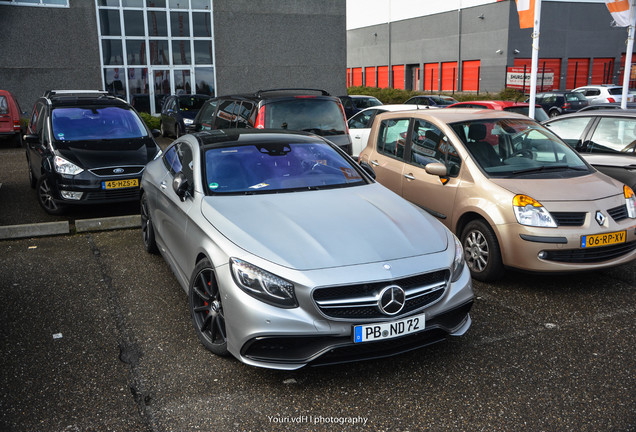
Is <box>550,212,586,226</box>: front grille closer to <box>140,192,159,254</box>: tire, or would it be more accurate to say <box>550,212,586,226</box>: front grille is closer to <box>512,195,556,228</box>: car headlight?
<box>512,195,556,228</box>: car headlight

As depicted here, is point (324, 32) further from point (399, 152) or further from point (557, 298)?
point (557, 298)

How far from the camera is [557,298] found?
16.8 feet

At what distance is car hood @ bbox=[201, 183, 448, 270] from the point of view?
3617 mm

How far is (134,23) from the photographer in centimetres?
2320

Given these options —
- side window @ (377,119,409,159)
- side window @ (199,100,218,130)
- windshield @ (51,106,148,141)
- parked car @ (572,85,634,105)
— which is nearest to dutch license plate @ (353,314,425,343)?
side window @ (377,119,409,159)

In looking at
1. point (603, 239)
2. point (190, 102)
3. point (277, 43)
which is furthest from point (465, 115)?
point (277, 43)

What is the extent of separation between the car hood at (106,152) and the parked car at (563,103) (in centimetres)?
2288

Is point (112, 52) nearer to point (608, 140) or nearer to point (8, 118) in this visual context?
point (8, 118)

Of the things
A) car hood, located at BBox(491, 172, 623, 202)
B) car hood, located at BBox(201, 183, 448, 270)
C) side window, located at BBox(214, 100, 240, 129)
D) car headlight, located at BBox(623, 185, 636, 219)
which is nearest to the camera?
car hood, located at BBox(201, 183, 448, 270)

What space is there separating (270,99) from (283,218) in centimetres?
514

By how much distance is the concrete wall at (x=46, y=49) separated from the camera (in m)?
21.5

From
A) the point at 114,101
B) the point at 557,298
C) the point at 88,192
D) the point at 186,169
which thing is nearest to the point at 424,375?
the point at 557,298

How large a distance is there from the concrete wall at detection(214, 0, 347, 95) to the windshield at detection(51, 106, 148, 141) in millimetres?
16123

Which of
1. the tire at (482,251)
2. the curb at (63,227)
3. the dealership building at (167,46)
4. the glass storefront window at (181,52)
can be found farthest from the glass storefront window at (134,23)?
the tire at (482,251)
